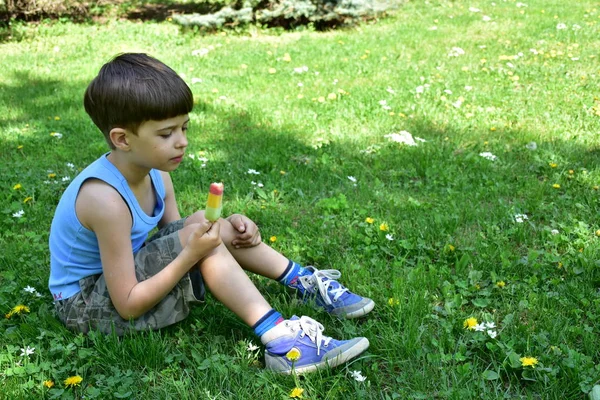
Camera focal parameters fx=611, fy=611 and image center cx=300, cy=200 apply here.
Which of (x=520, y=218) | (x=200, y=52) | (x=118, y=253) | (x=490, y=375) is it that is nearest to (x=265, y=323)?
(x=118, y=253)

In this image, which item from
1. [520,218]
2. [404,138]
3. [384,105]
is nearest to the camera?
[520,218]

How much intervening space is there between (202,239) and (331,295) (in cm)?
68

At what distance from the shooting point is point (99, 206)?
6.93 feet

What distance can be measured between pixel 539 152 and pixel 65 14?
7578mm

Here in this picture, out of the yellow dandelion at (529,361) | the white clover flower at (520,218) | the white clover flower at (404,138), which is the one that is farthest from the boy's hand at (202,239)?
the white clover flower at (404,138)

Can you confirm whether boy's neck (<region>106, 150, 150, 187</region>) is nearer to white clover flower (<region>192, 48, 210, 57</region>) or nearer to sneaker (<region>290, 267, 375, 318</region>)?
sneaker (<region>290, 267, 375, 318</region>)

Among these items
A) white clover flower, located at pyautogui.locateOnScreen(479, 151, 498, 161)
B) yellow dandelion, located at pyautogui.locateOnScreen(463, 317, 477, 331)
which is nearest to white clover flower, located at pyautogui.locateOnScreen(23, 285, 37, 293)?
yellow dandelion, located at pyautogui.locateOnScreen(463, 317, 477, 331)

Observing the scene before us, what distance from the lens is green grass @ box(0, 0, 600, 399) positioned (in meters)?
2.17

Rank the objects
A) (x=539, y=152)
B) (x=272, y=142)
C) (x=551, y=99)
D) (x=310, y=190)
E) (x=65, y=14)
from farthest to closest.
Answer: (x=65, y=14) < (x=551, y=99) < (x=272, y=142) < (x=539, y=152) < (x=310, y=190)

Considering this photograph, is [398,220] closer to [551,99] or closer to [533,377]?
[533,377]

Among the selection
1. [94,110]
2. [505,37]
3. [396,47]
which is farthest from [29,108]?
[505,37]

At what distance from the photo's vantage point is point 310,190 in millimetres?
3764

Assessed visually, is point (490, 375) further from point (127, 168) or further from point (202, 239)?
point (127, 168)

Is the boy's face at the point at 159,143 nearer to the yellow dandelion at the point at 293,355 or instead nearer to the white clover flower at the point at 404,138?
the yellow dandelion at the point at 293,355
